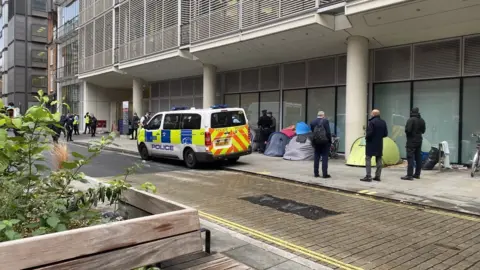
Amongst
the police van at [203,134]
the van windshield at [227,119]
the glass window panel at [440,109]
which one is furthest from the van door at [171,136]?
the glass window panel at [440,109]

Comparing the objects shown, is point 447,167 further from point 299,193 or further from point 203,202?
point 203,202

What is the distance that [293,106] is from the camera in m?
17.9

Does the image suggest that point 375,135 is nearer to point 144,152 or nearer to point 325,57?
point 325,57

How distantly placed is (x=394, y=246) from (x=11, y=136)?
4.47 metres

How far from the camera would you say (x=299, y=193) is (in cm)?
867

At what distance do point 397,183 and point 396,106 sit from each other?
212 inches

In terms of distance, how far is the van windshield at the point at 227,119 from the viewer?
12320mm

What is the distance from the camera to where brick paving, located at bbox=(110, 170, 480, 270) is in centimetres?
471

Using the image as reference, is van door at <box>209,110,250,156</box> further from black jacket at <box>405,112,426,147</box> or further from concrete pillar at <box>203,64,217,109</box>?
concrete pillar at <box>203,64,217,109</box>

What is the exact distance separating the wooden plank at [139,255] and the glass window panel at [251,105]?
55.1ft

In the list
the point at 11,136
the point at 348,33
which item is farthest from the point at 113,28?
the point at 11,136

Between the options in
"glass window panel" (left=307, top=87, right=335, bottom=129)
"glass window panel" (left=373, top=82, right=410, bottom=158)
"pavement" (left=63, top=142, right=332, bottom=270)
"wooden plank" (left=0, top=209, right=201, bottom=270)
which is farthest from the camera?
"glass window panel" (left=307, top=87, right=335, bottom=129)

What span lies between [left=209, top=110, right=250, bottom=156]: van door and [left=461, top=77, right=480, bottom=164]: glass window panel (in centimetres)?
682

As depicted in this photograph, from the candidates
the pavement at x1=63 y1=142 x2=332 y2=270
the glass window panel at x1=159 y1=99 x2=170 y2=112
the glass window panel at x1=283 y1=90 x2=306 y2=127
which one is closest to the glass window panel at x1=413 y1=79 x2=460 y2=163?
the glass window panel at x1=283 y1=90 x2=306 y2=127
